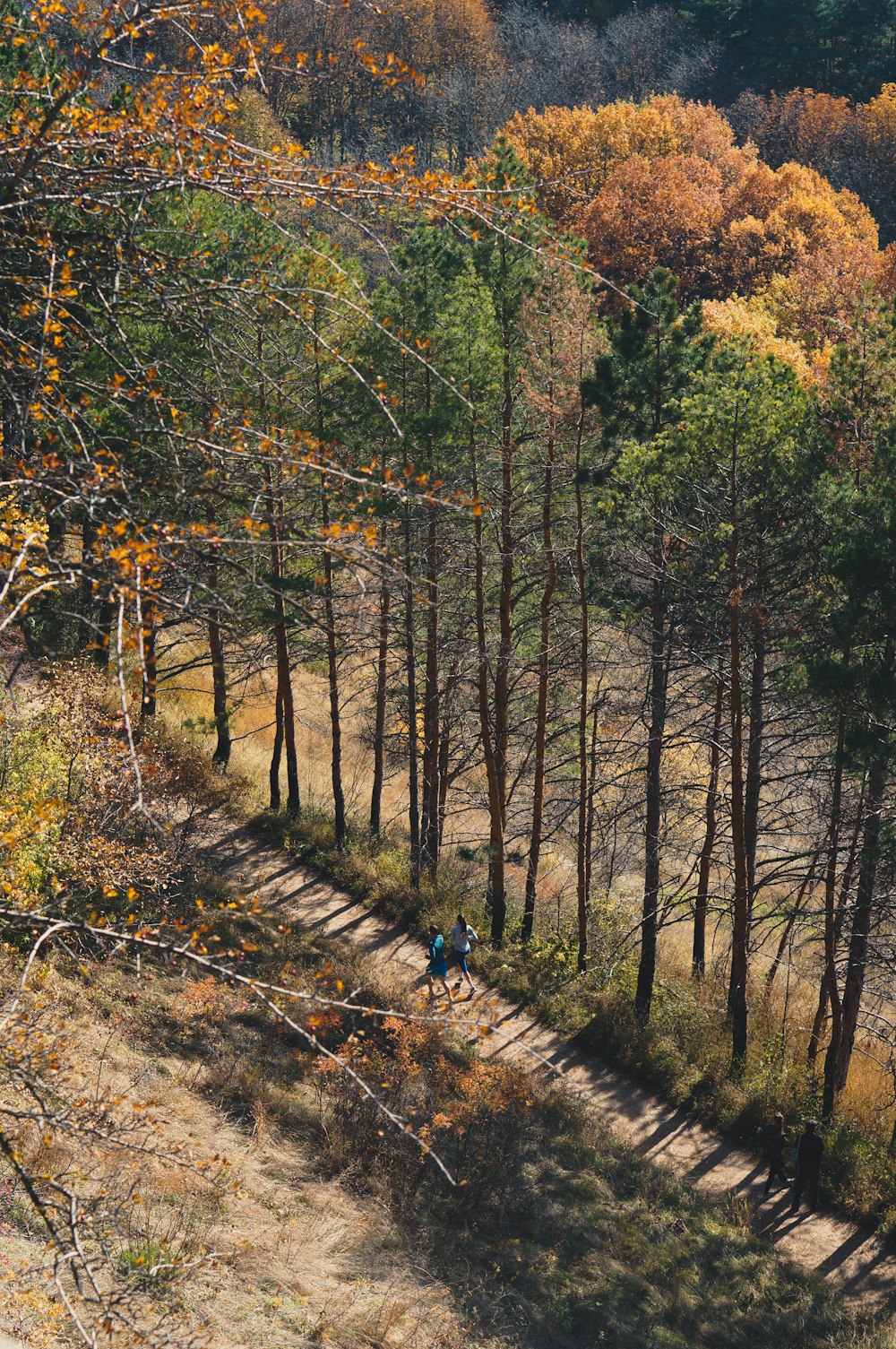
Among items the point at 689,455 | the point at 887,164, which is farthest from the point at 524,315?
the point at 887,164

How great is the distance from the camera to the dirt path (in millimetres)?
13891

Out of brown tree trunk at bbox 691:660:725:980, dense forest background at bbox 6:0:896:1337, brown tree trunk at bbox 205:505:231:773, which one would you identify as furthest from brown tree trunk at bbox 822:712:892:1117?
brown tree trunk at bbox 205:505:231:773

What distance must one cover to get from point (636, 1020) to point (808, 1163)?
4.69 m

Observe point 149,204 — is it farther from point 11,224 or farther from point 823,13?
point 823,13

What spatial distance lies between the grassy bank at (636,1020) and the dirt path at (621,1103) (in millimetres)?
363

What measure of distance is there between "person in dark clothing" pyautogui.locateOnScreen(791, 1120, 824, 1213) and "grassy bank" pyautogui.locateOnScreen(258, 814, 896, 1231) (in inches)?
26.5

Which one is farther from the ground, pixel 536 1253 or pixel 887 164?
pixel 887 164

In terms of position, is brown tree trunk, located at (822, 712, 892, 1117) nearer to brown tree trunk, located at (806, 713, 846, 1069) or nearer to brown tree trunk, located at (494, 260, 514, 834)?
brown tree trunk, located at (806, 713, 846, 1069)

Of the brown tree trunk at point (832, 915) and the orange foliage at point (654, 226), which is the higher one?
the orange foliage at point (654, 226)

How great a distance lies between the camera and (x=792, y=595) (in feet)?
52.0

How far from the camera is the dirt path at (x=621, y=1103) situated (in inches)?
547

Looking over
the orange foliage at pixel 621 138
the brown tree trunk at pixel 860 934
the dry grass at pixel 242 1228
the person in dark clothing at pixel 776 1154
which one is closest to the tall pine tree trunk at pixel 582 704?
the brown tree trunk at pixel 860 934

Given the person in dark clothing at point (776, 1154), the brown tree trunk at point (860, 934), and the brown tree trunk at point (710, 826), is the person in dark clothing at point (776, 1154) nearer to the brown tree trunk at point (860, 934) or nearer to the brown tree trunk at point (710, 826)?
the brown tree trunk at point (860, 934)

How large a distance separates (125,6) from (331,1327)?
31.0 ft
